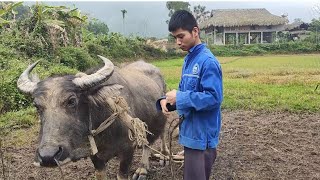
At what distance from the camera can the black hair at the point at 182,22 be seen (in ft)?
8.86

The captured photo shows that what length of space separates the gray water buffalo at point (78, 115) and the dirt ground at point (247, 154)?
839 millimetres

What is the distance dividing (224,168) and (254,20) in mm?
38251

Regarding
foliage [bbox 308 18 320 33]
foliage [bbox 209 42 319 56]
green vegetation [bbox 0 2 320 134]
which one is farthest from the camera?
foliage [bbox 308 18 320 33]

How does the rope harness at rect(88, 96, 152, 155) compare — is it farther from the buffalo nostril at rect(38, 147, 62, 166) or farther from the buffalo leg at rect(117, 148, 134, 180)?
the buffalo nostril at rect(38, 147, 62, 166)

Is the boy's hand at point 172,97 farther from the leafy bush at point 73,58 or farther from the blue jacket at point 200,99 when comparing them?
the leafy bush at point 73,58

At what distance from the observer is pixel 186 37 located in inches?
108

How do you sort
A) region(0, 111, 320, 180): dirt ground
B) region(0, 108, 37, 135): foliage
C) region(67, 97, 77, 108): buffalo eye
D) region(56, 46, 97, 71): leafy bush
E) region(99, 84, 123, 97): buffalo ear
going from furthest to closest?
region(56, 46, 97, 71): leafy bush → region(0, 108, 37, 135): foliage → region(0, 111, 320, 180): dirt ground → region(99, 84, 123, 97): buffalo ear → region(67, 97, 77, 108): buffalo eye

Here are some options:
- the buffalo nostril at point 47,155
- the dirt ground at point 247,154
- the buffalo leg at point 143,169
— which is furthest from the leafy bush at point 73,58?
the buffalo nostril at point 47,155

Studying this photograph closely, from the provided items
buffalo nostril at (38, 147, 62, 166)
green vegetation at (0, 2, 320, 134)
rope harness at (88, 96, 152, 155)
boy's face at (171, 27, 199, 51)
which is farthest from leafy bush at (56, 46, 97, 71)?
boy's face at (171, 27, 199, 51)

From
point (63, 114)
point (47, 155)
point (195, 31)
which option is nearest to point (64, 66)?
point (63, 114)

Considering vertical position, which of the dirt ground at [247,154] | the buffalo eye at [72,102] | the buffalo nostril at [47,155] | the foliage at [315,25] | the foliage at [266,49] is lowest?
the foliage at [266,49]

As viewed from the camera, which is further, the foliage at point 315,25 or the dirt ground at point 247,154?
the foliage at point 315,25

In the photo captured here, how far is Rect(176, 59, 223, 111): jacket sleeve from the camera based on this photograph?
8.44 feet

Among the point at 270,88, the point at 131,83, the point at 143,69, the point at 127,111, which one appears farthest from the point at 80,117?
the point at 270,88
